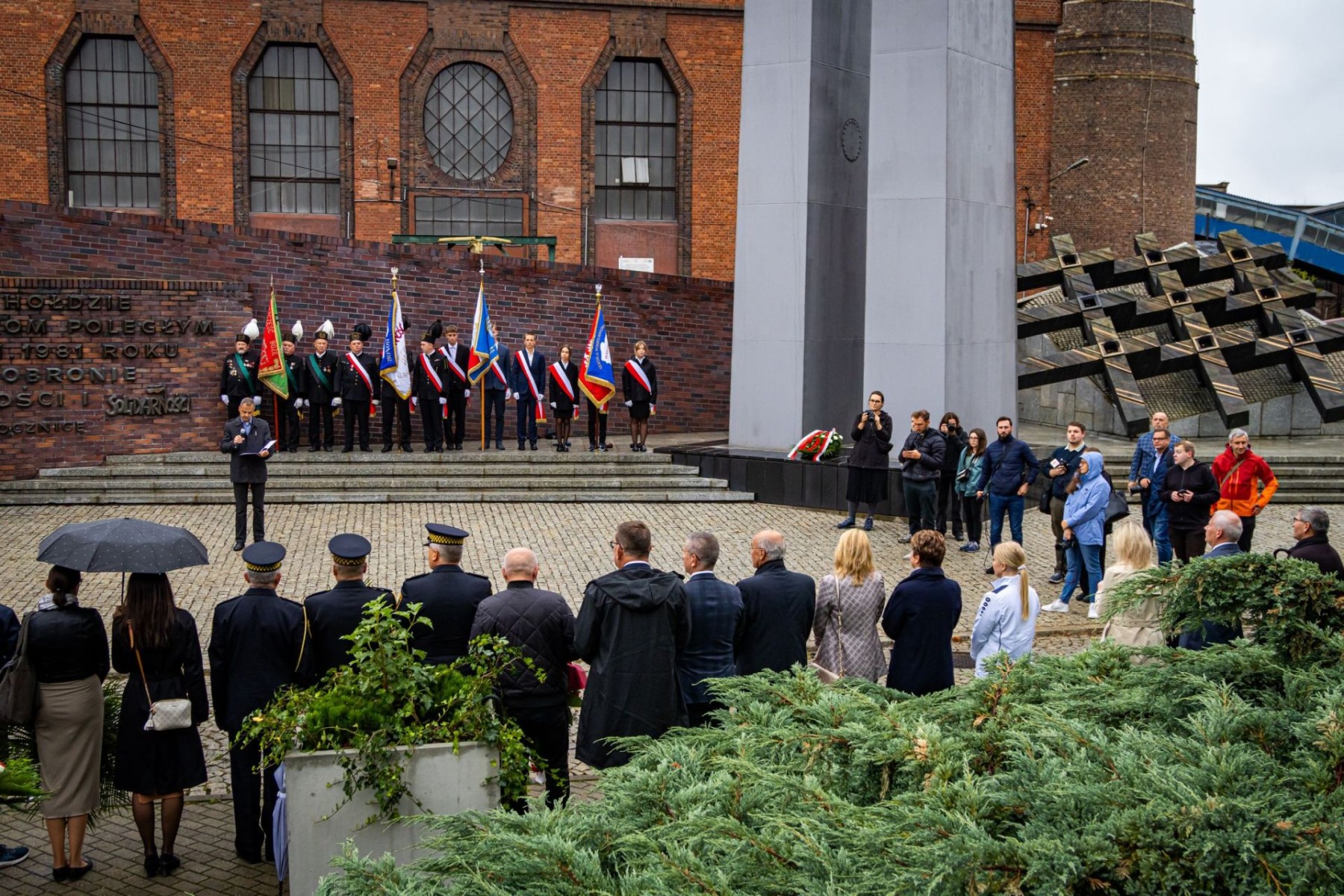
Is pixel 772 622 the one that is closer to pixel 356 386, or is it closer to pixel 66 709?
pixel 66 709

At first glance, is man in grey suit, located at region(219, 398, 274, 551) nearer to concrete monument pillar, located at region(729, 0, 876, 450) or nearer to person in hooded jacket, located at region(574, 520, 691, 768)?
concrete monument pillar, located at region(729, 0, 876, 450)

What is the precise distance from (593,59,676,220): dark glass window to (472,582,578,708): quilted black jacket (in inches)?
1148

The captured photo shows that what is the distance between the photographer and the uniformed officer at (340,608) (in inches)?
270

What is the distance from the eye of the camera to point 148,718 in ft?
21.9

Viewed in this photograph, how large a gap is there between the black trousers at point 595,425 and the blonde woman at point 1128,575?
38.9 feet

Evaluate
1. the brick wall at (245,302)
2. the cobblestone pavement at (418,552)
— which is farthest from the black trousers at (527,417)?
the brick wall at (245,302)

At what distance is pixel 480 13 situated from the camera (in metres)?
34.1

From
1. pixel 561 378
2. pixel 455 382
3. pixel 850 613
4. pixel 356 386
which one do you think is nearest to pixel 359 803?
pixel 850 613

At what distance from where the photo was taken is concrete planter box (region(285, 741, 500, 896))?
5438 mm

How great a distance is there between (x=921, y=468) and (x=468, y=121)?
22.5m

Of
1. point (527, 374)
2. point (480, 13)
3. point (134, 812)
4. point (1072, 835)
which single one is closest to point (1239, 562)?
point (1072, 835)

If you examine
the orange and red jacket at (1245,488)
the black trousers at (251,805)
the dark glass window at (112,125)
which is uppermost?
the dark glass window at (112,125)

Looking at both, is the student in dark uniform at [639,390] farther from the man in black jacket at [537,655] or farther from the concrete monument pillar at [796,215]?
the man in black jacket at [537,655]

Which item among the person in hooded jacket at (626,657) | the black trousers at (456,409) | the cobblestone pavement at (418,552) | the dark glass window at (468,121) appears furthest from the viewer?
the dark glass window at (468,121)
